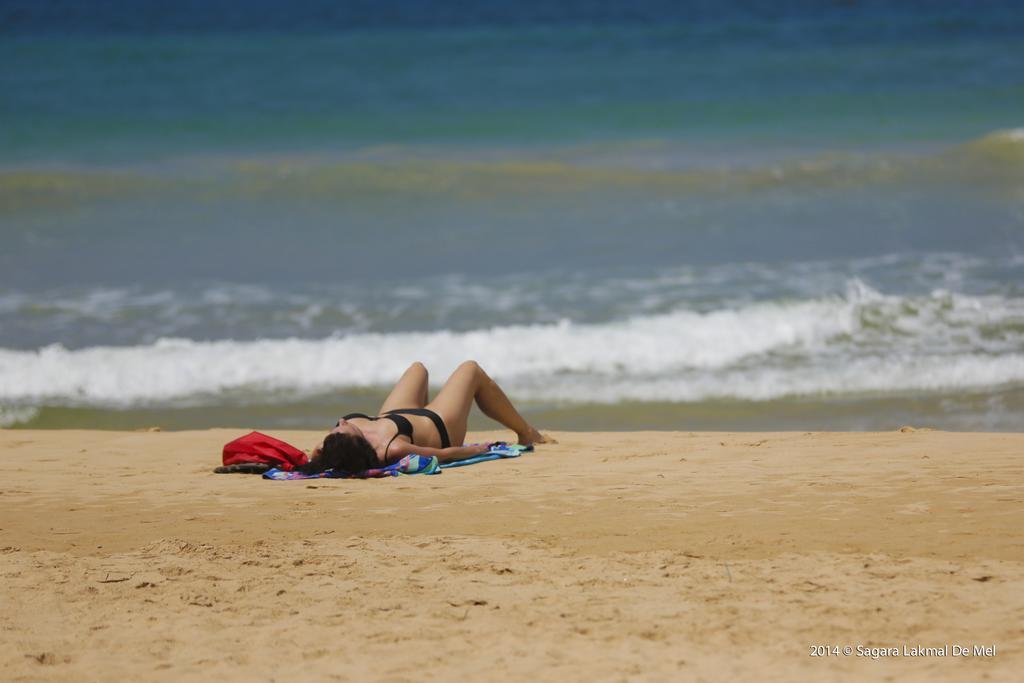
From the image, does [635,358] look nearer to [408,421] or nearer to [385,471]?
[408,421]

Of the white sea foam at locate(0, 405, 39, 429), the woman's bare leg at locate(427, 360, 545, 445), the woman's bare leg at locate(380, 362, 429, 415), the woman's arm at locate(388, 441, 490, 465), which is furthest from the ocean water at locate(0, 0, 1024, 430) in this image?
the woman's arm at locate(388, 441, 490, 465)

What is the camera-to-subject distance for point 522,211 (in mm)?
16625

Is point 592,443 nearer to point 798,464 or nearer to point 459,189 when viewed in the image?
point 798,464

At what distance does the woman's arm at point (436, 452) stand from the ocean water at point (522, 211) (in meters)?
2.17

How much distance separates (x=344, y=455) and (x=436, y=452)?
545 mm

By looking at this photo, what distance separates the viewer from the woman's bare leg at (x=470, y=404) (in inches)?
281

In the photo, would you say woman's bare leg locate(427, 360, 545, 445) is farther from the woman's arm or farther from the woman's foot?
the woman's arm

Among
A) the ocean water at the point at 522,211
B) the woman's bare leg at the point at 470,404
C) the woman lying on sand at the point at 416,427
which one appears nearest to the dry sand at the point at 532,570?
the woman lying on sand at the point at 416,427

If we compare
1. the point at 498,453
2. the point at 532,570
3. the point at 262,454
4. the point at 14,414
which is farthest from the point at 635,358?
the point at 532,570

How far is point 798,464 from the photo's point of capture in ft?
20.9

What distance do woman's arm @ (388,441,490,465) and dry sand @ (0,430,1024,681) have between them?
0.82 feet

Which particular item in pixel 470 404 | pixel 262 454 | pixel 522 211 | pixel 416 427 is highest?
pixel 522 211

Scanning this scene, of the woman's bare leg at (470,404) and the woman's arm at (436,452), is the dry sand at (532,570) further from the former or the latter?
the woman's bare leg at (470,404)

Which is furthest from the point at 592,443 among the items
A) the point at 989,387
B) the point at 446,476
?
the point at 989,387
